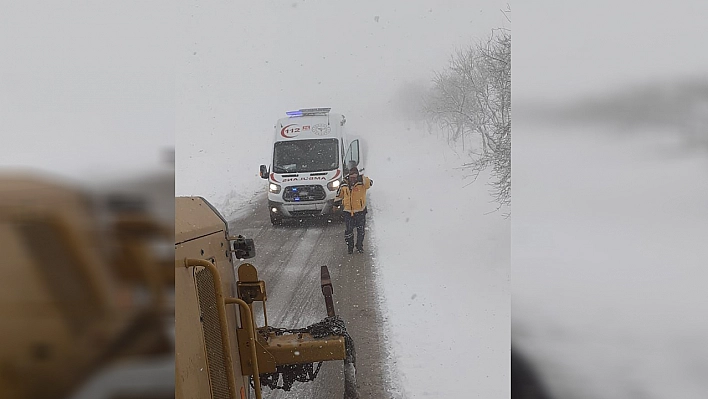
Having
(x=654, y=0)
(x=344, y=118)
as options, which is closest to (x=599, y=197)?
(x=654, y=0)

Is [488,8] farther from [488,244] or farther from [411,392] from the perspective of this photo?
[411,392]

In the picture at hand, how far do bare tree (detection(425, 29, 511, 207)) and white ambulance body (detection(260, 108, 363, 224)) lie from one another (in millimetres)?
636

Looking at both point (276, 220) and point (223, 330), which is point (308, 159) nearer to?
point (276, 220)

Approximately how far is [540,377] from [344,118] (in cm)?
207

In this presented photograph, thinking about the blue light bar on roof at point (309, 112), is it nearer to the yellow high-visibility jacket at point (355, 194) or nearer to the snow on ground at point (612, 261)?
the yellow high-visibility jacket at point (355, 194)

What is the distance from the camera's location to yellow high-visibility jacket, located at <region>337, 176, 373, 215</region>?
3.48 metres

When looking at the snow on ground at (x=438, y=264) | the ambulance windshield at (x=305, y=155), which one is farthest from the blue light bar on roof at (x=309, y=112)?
the snow on ground at (x=438, y=264)

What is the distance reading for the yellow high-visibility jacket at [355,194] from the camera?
11.4 feet

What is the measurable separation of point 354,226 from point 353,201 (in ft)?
0.60

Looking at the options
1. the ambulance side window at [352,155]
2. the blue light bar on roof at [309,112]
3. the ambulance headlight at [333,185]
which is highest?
the blue light bar on roof at [309,112]

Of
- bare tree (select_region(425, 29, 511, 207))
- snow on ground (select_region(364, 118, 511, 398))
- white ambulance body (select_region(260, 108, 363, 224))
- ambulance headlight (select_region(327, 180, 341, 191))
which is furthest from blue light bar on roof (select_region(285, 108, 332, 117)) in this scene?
bare tree (select_region(425, 29, 511, 207))

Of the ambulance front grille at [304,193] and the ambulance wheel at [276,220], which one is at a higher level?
the ambulance front grille at [304,193]

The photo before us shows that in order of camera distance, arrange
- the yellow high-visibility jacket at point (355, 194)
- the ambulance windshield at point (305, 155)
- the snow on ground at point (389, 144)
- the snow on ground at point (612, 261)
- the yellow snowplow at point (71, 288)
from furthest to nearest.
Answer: the yellow high-visibility jacket at point (355, 194), the ambulance windshield at point (305, 155), the snow on ground at point (389, 144), the snow on ground at point (612, 261), the yellow snowplow at point (71, 288)

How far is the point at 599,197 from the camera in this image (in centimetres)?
281
